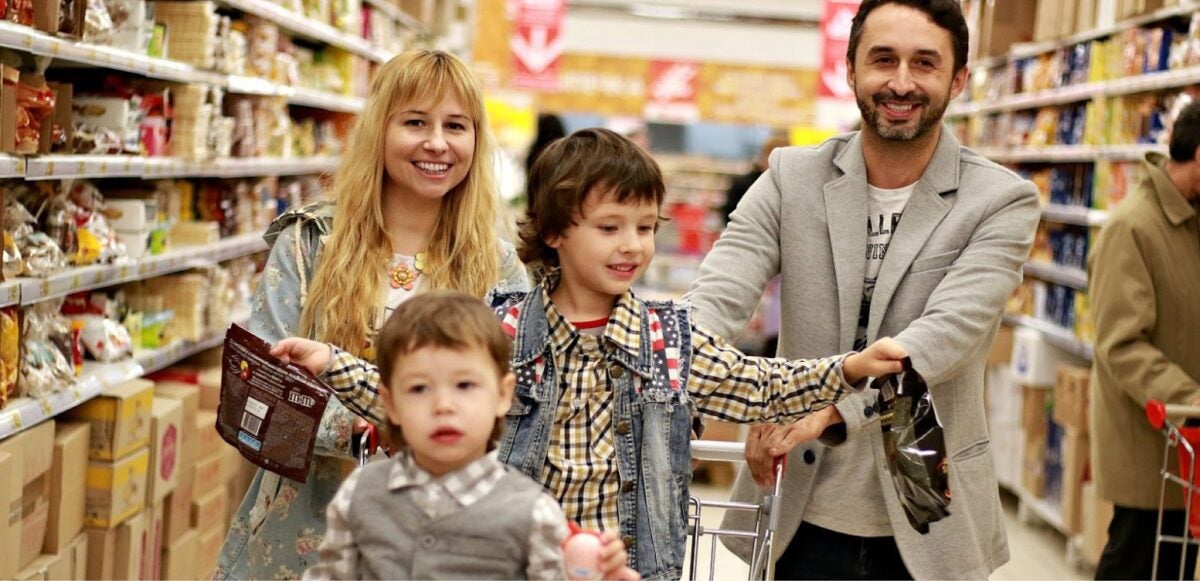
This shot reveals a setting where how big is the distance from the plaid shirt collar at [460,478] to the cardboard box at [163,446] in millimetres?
2815

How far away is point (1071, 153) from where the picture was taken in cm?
708

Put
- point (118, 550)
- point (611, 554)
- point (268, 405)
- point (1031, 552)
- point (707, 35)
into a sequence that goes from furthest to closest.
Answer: point (707, 35) < point (1031, 552) < point (118, 550) < point (268, 405) < point (611, 554)

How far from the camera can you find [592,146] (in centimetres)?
214

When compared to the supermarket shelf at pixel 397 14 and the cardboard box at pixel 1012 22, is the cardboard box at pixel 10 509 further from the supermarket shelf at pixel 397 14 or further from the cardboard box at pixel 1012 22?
the cardboard box at pixel 1012 22

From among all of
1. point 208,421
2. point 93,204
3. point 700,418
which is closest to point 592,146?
point 700,418

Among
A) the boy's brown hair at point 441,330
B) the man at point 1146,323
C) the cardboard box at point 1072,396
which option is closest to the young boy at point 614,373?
the boy's brown hair at point 441,330

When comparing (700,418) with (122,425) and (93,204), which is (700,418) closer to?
(122,425)

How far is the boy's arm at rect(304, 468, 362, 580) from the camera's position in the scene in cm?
178

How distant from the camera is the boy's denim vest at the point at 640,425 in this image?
81.7 inches

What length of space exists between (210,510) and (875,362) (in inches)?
140

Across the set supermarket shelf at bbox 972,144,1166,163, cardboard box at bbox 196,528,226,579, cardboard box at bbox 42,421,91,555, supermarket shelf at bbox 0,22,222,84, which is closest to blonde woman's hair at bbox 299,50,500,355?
supermarket shelf at bbox 0,22,222,84

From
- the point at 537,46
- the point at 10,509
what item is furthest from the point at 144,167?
the point at 537,46

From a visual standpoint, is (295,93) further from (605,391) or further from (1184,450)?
(605,391)

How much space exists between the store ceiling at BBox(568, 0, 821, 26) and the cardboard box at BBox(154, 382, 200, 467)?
43.0 feet
